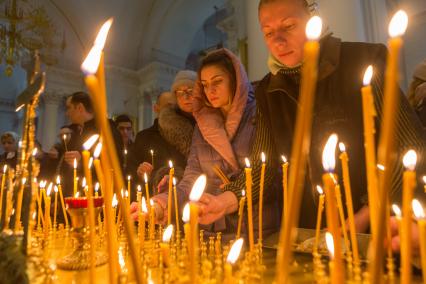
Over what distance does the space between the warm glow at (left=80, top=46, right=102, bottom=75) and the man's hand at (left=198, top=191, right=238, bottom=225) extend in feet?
2.26

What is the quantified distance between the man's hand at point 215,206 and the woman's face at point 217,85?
0.47m

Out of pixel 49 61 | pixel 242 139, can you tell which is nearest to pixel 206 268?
pixel 242 139

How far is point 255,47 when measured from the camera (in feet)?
8.49

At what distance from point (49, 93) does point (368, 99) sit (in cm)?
754

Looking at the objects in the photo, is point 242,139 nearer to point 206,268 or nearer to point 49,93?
point 206,268

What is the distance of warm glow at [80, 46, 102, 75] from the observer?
0.88ft

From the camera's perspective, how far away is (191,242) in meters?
0.31

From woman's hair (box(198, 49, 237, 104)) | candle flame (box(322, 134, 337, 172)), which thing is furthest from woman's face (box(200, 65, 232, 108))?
candle flame (box(322, 134, 337, 172))

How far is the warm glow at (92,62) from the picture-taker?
10.6 inches

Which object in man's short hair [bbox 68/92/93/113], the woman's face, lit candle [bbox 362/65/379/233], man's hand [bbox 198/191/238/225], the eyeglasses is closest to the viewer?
lit candle [bbox 362/65/379/233]

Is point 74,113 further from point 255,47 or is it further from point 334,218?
point 334,218

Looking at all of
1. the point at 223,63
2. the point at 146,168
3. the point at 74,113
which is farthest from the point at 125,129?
the point at 223,63

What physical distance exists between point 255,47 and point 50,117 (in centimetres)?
576

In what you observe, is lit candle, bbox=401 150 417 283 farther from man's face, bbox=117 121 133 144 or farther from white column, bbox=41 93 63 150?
white column, bbox=41 93 63 150
